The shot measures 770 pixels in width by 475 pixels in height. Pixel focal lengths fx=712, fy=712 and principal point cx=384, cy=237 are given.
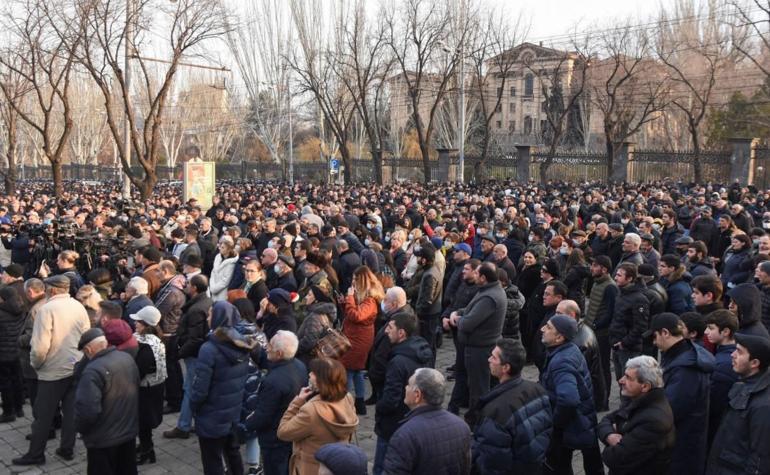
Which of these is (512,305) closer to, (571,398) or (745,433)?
(571,398)

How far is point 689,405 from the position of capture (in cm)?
478

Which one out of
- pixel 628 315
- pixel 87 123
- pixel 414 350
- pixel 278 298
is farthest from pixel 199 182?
pixel 87 123

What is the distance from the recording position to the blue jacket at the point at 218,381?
17.8 ft

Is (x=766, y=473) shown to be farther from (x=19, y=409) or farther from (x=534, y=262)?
(x=19, y=409)

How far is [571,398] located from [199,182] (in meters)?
16.8

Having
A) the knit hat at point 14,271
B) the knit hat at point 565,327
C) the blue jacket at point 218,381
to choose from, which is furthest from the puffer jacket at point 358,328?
the knit hat at point 14,271

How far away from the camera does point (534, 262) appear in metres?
9.40

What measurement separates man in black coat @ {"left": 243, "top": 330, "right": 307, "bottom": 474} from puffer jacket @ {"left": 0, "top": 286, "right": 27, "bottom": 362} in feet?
11.3

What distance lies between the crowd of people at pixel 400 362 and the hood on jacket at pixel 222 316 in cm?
2

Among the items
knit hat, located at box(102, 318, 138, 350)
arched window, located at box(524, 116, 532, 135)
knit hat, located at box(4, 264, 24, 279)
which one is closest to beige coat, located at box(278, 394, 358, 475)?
knit hat, located at box(102, 318, 138, 350)

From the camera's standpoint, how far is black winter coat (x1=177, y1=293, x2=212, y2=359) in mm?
→ 6809

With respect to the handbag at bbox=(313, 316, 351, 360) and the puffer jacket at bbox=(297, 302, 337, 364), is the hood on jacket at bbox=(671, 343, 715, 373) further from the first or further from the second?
the puffer jacket at bbox=(297, 302, 337, 364)

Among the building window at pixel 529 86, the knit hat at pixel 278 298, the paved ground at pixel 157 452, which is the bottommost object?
the paved ground at pixel 157 452

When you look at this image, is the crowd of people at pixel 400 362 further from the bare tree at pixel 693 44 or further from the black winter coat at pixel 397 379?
the bare tree at pixel 693 44
